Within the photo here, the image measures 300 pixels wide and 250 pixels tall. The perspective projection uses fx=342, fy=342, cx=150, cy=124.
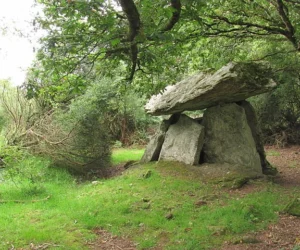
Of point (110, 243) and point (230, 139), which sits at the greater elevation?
point (230, 139)

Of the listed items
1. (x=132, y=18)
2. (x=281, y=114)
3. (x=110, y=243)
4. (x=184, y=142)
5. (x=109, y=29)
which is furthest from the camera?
(x=281, y=114)

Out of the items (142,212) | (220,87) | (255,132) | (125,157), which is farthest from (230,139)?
(125,157)

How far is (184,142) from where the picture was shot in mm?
10766

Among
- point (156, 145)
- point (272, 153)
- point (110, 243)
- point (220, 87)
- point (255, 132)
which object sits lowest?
point (110, 243)

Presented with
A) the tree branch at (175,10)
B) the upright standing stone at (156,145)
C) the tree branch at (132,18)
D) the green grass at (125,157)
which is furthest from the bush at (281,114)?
the tree branch at (132,18)

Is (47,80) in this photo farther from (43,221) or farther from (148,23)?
(43,221)

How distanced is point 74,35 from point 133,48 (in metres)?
0.95

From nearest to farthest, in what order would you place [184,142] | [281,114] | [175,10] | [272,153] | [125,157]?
[175,10] < [184,142] < [272,153] < [125,157] < [281,114]

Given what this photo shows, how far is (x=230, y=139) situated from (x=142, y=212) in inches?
163

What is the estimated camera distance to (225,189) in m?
8.52

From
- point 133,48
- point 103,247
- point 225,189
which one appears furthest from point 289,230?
point 133,48

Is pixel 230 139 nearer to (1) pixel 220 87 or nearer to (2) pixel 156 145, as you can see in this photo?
(1) pixel 220 87

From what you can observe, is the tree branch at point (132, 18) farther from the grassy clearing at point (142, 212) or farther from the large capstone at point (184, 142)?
the large capstone at point (184, 142)

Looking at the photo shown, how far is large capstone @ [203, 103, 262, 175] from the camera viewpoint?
1013cm
